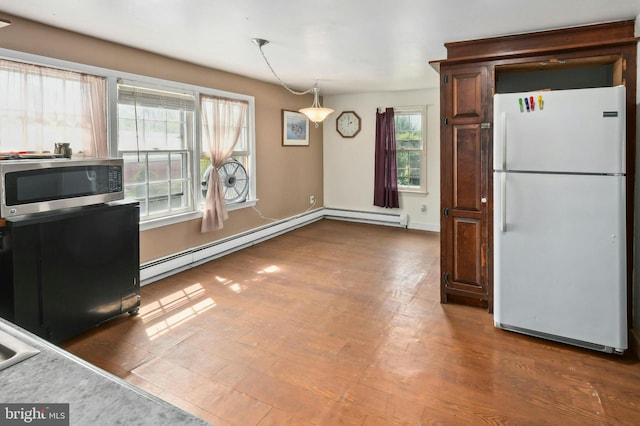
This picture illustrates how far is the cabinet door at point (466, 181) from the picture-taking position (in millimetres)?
3271

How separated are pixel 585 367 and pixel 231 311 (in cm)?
256

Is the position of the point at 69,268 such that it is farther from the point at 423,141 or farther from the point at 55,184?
the point at 423,141

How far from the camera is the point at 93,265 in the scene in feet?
9.48

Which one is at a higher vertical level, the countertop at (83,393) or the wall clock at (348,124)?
the wall clock at (348,124)

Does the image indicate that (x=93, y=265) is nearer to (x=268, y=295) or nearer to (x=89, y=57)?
(x=268, y=295)

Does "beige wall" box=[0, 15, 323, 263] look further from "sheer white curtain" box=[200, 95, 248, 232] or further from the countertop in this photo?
the countertop

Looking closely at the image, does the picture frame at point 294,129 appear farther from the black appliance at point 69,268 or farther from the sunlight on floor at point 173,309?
the black appliance at point 69,268

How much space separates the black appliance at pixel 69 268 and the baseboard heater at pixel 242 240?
874 millimetres

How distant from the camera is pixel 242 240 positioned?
5359mm

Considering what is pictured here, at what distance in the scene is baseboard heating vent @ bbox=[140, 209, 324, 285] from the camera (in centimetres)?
406

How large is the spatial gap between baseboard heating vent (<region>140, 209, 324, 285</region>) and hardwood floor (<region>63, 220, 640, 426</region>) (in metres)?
0.14

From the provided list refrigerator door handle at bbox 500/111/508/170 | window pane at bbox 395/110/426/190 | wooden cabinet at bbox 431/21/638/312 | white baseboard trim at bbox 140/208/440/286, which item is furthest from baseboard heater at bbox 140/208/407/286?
refrigerator door handle at bbox 500/111/508/170

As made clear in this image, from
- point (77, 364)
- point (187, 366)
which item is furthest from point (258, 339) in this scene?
point (77, 364)

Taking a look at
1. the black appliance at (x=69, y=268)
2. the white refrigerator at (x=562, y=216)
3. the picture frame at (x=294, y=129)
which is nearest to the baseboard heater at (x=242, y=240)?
the black appliance at (x=69, y=268)
